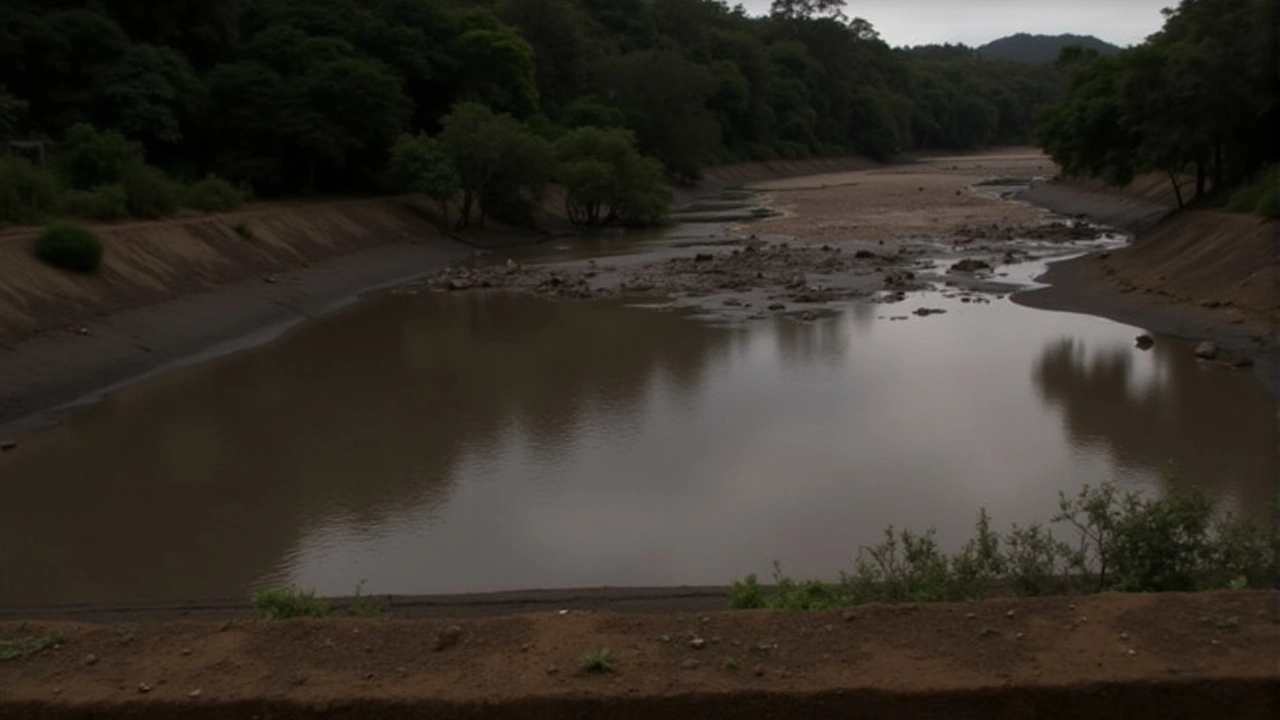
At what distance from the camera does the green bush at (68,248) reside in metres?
26.9

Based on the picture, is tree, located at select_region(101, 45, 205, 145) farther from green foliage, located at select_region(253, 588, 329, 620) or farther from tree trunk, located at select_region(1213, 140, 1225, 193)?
green foliage, located at select_region(253, 588, 329, 620)

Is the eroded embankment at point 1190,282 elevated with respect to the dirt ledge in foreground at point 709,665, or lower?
lower

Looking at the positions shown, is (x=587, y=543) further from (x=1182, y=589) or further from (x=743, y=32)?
(x=743, y=32)

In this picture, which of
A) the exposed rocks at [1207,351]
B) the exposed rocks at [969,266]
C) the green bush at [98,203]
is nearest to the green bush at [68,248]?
the green bush at [98,203]

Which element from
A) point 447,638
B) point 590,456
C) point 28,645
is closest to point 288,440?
point 590,456

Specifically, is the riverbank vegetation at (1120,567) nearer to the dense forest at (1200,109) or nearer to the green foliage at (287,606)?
the green foliage at (287,606)

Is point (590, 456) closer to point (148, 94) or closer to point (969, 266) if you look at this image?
point (969, 266)

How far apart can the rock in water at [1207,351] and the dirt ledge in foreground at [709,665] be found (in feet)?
58.5

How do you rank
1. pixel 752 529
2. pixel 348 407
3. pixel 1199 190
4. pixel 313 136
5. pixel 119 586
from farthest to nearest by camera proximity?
pixel 313 136
pixel 1199 190
pixel 348 407
pixel 752 529
pixel 119 586

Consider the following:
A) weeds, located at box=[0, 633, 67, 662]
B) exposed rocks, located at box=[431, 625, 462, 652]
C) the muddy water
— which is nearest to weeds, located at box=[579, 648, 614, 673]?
exposed rocks, located at box=[431, 625, 462, 652]

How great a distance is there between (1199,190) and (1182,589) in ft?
115

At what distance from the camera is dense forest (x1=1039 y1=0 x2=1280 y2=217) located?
33.0 metres

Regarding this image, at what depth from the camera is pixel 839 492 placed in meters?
14.5

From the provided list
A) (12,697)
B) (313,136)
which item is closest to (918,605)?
(12,697)
